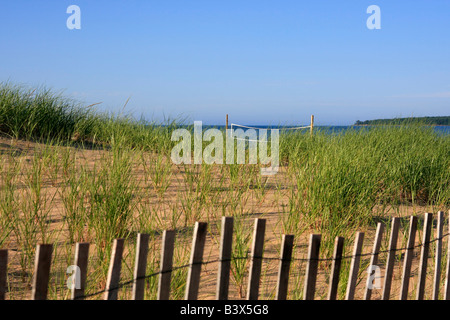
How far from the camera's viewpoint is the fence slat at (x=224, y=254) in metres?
1.62

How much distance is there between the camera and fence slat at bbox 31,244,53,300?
142cm

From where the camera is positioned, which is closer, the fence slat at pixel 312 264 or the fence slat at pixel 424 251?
the fence slat at pixel 312 264

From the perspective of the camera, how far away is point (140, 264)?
62.3 inches

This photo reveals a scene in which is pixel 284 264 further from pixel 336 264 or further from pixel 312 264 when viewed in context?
pixel 336 264

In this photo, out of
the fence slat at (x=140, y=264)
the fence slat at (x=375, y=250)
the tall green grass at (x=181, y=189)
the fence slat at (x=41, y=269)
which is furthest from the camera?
the tall green grass at (x=181, y=189)

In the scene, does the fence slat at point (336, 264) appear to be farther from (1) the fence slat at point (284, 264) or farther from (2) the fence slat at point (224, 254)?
(2) the fence slat at point (224, 254)

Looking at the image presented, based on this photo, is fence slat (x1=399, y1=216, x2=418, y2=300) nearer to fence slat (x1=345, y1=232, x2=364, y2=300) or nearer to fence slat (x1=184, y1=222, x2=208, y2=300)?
fence slat (x1=345, y1=232, x2=364, y2=300)

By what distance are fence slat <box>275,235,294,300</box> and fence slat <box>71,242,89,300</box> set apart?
0.74m

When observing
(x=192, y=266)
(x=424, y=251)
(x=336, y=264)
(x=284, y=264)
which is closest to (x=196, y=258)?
(x=192, y=266)

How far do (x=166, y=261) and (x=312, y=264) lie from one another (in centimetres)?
62

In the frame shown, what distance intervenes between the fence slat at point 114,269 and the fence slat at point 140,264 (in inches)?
2.5

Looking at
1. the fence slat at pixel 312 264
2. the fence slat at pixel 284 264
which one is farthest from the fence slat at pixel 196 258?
the fence slat at pixel 312 264

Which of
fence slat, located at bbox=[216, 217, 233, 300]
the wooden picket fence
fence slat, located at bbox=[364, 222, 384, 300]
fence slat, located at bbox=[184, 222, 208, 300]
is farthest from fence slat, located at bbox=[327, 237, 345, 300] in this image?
fence slat, located at bbox=[184, 222, 208, 300]
